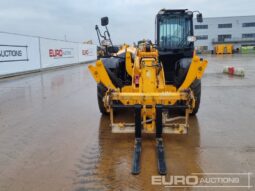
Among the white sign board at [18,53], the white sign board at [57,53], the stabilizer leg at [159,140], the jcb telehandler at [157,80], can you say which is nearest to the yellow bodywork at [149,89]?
the jcb telehandler at [157,80]

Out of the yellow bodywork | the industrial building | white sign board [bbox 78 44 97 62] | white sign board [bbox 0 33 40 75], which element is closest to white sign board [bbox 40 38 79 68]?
white sign board [bbox 0 33 40 75]

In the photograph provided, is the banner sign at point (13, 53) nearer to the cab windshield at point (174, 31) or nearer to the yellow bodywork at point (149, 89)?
the cab windshield at point (174, 31)

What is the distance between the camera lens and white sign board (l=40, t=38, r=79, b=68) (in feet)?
69.9

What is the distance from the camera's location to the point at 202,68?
5.38 metres

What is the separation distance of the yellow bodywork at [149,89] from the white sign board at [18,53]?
1233 centimetres

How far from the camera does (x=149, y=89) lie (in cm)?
525

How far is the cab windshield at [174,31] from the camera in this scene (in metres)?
7.69

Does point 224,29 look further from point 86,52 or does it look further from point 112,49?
point 112,49

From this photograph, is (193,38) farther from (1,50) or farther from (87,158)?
(1,50)

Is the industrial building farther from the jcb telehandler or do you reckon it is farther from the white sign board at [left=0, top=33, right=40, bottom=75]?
the jcb telehandler

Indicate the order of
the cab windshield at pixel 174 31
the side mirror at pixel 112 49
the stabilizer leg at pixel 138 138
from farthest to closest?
the cab windshield at pixel 174 31 < the side mirror at pixel 112 49 < the stabilizer leg at pixel 138 138
